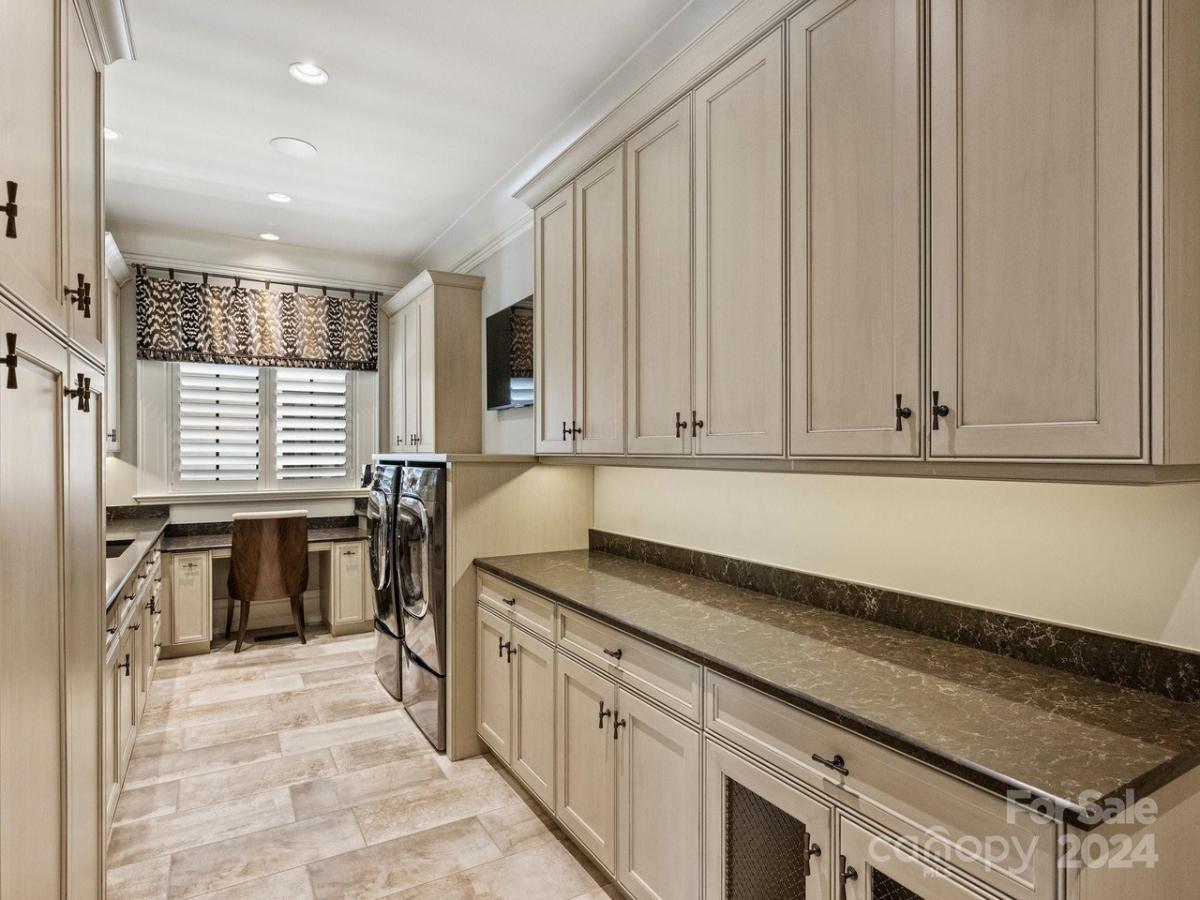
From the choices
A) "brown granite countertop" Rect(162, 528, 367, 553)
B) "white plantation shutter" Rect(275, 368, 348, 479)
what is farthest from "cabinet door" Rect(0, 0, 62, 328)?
"white plantation shutter" Rect(275, 368, 348, 479)

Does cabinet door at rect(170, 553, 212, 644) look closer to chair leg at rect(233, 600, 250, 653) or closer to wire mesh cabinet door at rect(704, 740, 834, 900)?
chair leg at rect(233, 600, 250, 653)

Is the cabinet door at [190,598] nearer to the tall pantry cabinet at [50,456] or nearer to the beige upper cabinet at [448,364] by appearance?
the beige upper cabinet at [448,364]

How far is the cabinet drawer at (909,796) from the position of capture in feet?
3.29

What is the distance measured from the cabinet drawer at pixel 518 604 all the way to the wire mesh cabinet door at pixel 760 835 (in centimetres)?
90

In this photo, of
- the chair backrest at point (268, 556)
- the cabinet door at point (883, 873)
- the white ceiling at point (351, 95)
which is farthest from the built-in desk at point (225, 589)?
the cabinet door at point (883, 873)

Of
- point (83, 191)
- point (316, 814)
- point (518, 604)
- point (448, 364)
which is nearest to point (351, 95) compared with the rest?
point (83, 191)

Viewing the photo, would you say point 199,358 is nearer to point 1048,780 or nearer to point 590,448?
point 590,448

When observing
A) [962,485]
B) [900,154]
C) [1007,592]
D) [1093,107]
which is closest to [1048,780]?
[1007,592]

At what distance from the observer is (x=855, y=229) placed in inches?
62.6

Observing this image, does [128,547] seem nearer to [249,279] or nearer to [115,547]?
[115,547]

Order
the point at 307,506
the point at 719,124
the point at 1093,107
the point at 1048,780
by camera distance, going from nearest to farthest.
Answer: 1. the point at 1048,780
2. the point at 1093,107
3. the point at 719,124
4. the point at 307,506

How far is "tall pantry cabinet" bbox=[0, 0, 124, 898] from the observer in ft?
3.19

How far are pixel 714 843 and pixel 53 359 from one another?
1.76m

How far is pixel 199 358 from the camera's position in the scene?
191 inches
